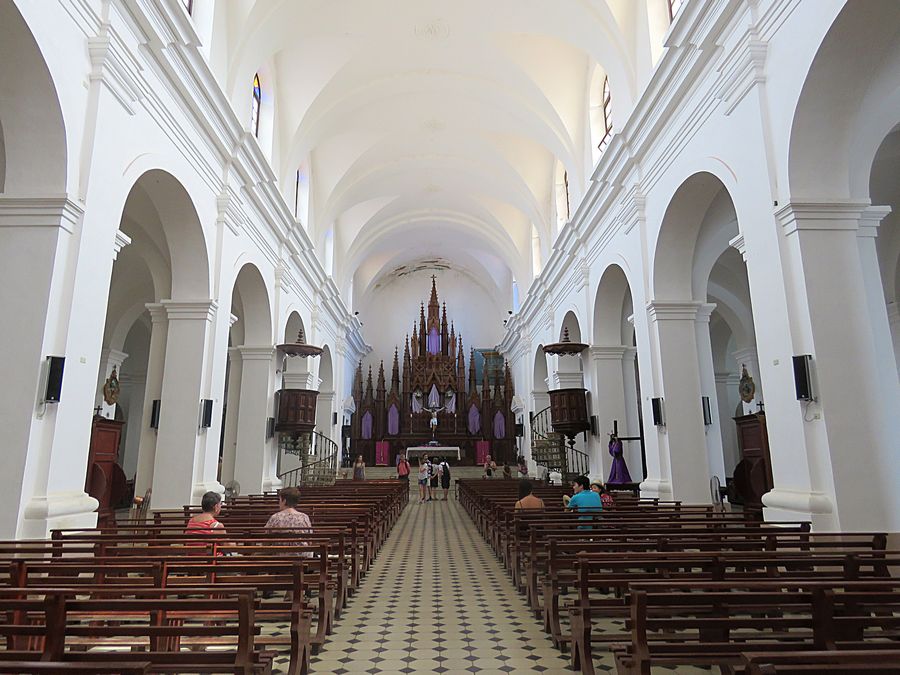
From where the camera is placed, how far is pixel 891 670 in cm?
207

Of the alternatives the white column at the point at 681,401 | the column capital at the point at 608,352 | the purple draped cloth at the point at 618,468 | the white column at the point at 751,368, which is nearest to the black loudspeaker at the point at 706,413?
the white column at the point at 681,401

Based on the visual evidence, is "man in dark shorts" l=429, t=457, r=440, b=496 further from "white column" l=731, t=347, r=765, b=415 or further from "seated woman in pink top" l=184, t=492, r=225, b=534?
"seated woman in pink top" l=184, t=492, r=225, b=534

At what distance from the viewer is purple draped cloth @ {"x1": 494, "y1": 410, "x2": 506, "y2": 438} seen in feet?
93.9

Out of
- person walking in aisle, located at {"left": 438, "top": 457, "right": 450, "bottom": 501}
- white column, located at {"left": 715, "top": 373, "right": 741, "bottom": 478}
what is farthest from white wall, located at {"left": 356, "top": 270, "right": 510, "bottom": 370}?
white column, located at {"left": 715, "top": 373, "right": 741, "bottom": 478}

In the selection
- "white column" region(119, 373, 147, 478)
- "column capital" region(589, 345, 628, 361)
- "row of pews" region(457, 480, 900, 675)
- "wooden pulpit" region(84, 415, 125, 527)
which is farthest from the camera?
"white column" region(119, 373, 147, 478)

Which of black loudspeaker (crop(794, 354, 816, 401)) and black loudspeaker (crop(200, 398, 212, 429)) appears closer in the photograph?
black loudspeaker (crop(794, 354, 816, 401))

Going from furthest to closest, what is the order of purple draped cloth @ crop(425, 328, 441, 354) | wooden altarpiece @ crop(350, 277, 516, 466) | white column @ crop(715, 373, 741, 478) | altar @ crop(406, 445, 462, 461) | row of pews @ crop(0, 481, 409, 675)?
purple draped cloth @ crop(425, 328, 441, 354) → wooden altarpiece @ crop(350, 277, 516, 466) → altar @ crop(406, 445, 462, 461) → white column @ crop(715, 373, 741, 478) → row of pews @ crop(0, 481, 409, 675)

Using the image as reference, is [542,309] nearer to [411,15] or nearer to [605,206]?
[605,206]

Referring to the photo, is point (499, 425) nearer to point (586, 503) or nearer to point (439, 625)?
point (586, 503)

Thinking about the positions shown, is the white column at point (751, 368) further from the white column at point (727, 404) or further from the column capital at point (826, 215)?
the column capital at point (826, 215)

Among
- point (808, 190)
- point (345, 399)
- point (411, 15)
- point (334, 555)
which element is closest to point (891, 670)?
point (334, 555)

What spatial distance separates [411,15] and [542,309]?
10.2m

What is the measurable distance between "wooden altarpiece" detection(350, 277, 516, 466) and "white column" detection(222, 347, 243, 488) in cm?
1522

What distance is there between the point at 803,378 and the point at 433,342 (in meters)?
25.4
